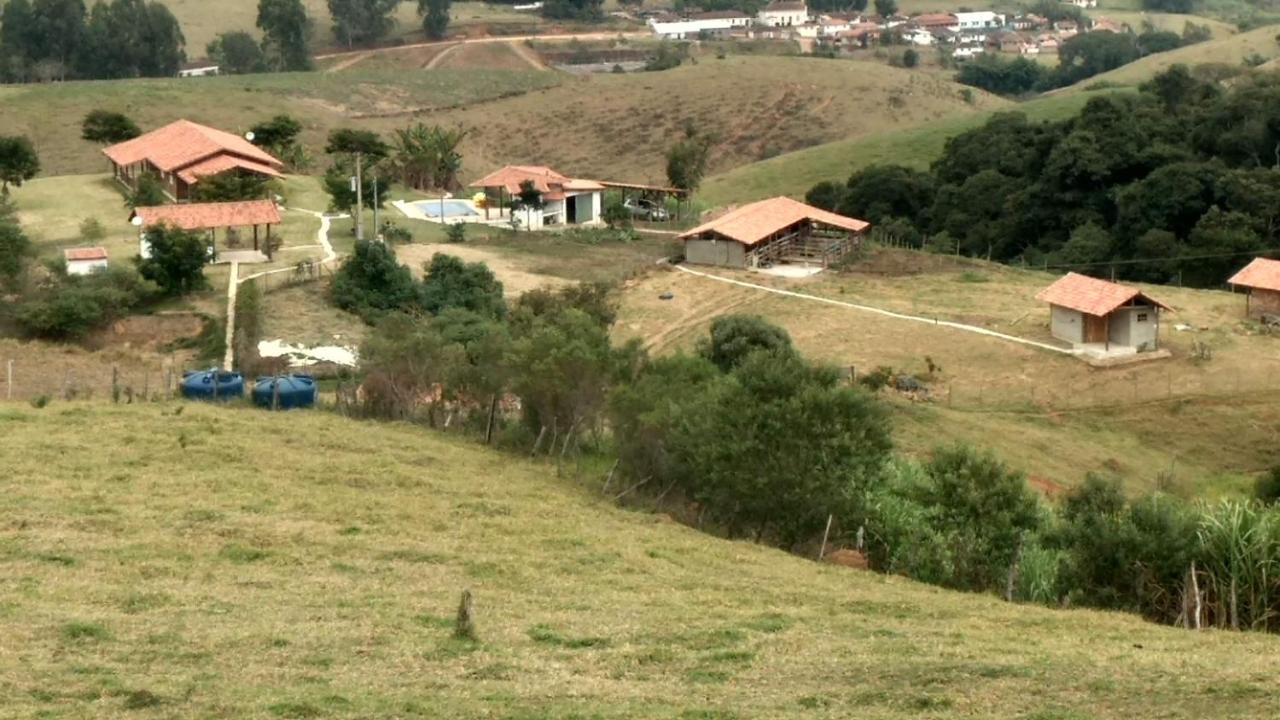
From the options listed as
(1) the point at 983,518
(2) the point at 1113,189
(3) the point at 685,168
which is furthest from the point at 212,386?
(2) the point at 1113,189

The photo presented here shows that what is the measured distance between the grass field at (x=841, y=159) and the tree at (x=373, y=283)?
34224 mm

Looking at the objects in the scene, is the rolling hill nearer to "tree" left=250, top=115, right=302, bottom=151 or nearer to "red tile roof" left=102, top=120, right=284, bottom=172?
"tree" left=250, top=115, right=302, bottom=151

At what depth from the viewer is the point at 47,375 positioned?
123 feet

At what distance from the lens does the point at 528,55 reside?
425 ft

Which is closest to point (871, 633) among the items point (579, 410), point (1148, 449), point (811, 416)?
point (811, 416)

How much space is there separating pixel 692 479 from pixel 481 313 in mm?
15872

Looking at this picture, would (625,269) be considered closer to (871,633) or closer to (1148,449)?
(1148,449)

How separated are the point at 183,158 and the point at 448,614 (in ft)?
135

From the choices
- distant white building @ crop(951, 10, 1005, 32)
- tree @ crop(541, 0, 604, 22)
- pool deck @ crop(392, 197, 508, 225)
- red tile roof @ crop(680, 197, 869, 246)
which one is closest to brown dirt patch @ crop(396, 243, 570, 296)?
pool deck @ crop(392, 197, 508, 225)

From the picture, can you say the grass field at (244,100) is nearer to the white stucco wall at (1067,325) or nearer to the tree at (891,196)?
the tree at (891,196)

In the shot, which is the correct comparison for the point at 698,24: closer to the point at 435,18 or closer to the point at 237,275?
the point at 435,18

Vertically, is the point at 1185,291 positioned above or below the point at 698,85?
below

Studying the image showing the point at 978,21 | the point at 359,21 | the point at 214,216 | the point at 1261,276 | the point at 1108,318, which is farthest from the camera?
the point at 978,21

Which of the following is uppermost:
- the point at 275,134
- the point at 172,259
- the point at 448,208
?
the point at 275,134
